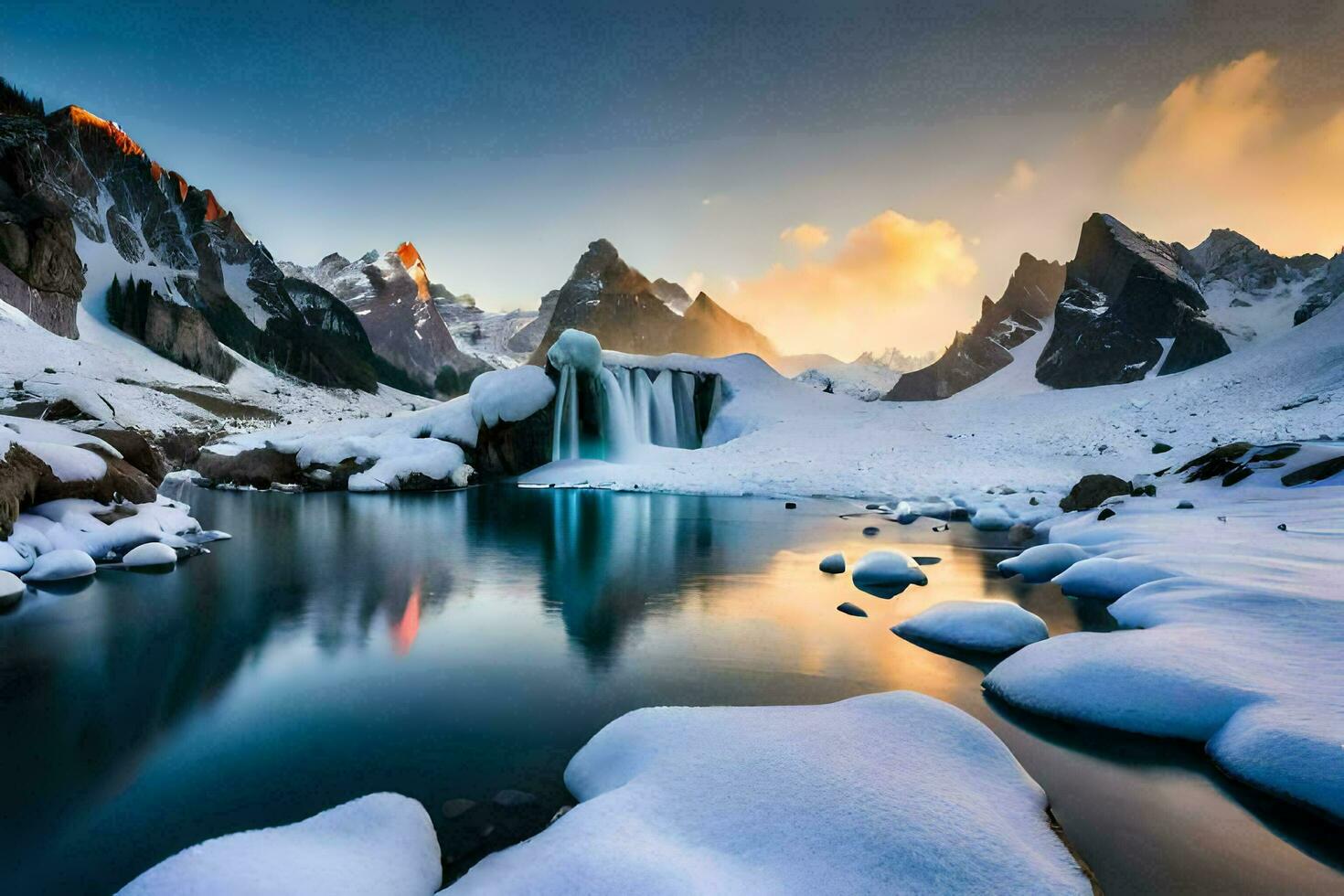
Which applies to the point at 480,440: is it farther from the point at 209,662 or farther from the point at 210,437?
the point at 210,437

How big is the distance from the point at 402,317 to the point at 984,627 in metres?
176

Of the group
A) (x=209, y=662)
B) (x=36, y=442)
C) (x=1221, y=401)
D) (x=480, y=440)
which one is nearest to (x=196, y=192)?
(x=480, y=440)

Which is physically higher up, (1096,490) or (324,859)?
(1096,490)

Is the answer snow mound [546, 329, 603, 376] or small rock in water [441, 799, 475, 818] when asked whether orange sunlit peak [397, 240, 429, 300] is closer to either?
snow mound [546, 329, 603, 376]

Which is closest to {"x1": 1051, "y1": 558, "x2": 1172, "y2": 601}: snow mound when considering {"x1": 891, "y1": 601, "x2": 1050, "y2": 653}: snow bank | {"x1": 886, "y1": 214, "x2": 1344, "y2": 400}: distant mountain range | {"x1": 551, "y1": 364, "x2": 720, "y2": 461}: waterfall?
{"x1": 891, "y1": 601, "x2": 1050, "y2": 653}: snow bank

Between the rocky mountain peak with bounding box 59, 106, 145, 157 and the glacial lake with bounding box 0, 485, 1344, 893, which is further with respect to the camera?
the rocky mountain peak with bounding box 59, 106, 145, 157

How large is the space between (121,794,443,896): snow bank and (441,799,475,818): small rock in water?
0.28 meters

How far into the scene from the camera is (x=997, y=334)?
338 ft

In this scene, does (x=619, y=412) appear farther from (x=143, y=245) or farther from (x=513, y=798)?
(x=143, y=245)

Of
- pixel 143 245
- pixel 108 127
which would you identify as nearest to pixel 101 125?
pixel 108 127

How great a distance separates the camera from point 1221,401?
3112 cm

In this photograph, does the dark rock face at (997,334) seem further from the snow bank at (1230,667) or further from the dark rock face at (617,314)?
the snow bank at (1230,667)

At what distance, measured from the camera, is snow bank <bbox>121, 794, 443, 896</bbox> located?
231cm

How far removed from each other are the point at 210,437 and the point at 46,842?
5389 cm
